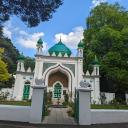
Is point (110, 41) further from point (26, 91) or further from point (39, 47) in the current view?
point (26, 91)

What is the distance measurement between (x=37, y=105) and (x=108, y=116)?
3.44m

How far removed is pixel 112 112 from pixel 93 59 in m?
20.5

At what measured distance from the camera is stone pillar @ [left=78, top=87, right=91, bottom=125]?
34.9 feet

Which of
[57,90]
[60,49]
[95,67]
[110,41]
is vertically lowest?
[57,90]

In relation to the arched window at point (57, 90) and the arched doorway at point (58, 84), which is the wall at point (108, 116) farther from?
the arched window at point (57, 90)

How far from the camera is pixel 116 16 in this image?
33.8 meters

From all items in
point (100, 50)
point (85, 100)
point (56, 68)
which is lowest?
point (85, 100)

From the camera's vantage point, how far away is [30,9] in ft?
36.4

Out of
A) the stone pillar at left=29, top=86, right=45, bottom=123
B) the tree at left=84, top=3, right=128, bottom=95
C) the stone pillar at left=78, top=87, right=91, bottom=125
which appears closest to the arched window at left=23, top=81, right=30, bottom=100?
the tree at left=84, top=3, right=128, bottom=95

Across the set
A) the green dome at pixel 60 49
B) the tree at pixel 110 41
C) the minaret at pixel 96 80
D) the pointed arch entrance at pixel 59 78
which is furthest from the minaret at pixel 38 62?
the tree at pixel 110 41

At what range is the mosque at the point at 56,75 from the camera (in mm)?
28750

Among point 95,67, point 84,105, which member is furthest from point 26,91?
point 84,105

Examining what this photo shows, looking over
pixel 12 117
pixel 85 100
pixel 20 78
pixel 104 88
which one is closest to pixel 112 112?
pixel 85 100

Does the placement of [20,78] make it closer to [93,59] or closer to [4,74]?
[4,74]
